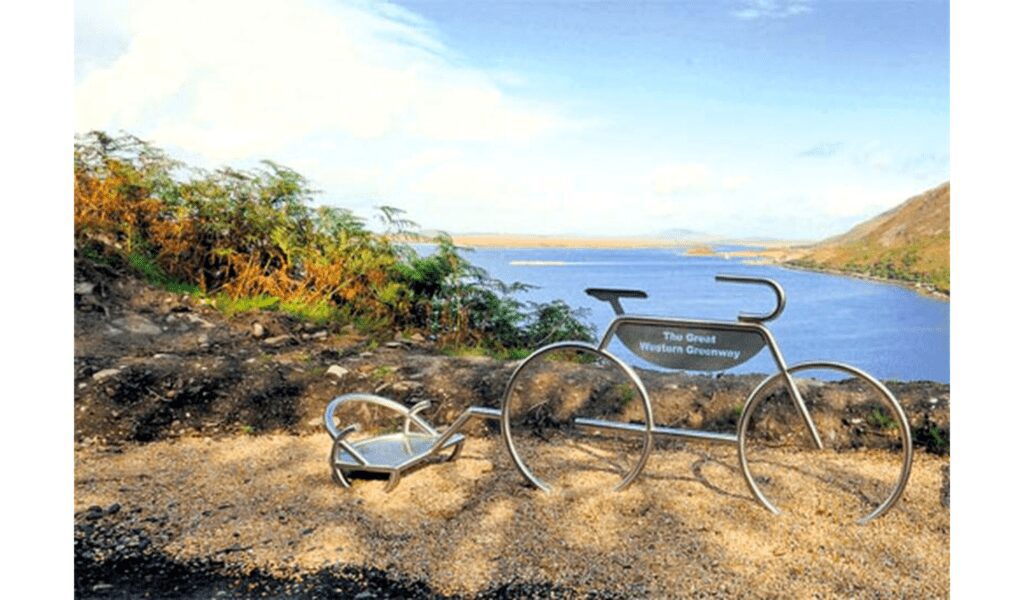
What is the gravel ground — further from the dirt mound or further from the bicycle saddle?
the bicycle saddle

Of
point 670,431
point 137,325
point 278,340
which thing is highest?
point 137,325

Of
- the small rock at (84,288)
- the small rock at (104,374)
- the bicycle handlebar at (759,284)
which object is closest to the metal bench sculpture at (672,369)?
the bicycle handlebar at (759,284)

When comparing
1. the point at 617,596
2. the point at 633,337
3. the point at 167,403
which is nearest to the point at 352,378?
the point at 167,403

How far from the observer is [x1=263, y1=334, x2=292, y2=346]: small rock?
653 centimetres

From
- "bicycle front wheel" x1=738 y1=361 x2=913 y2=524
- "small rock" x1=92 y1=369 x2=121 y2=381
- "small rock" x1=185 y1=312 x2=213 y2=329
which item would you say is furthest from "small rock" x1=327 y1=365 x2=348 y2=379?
"bicycle front wheel" x1=738 y1=361 x2=913 y2=524

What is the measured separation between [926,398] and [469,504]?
2.68 meters

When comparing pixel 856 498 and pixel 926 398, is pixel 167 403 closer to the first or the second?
pixel 856 498

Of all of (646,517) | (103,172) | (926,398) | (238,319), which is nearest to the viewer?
(646,517)

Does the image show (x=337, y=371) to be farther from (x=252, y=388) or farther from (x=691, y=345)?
(x=691, y=345)

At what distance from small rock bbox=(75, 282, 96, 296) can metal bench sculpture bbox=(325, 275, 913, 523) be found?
11.3ft

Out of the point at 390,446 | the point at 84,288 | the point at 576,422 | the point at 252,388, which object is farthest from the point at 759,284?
the point at 84,288

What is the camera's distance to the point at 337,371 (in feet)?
18.2

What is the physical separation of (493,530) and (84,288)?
15.1 feet

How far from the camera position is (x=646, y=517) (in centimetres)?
384
